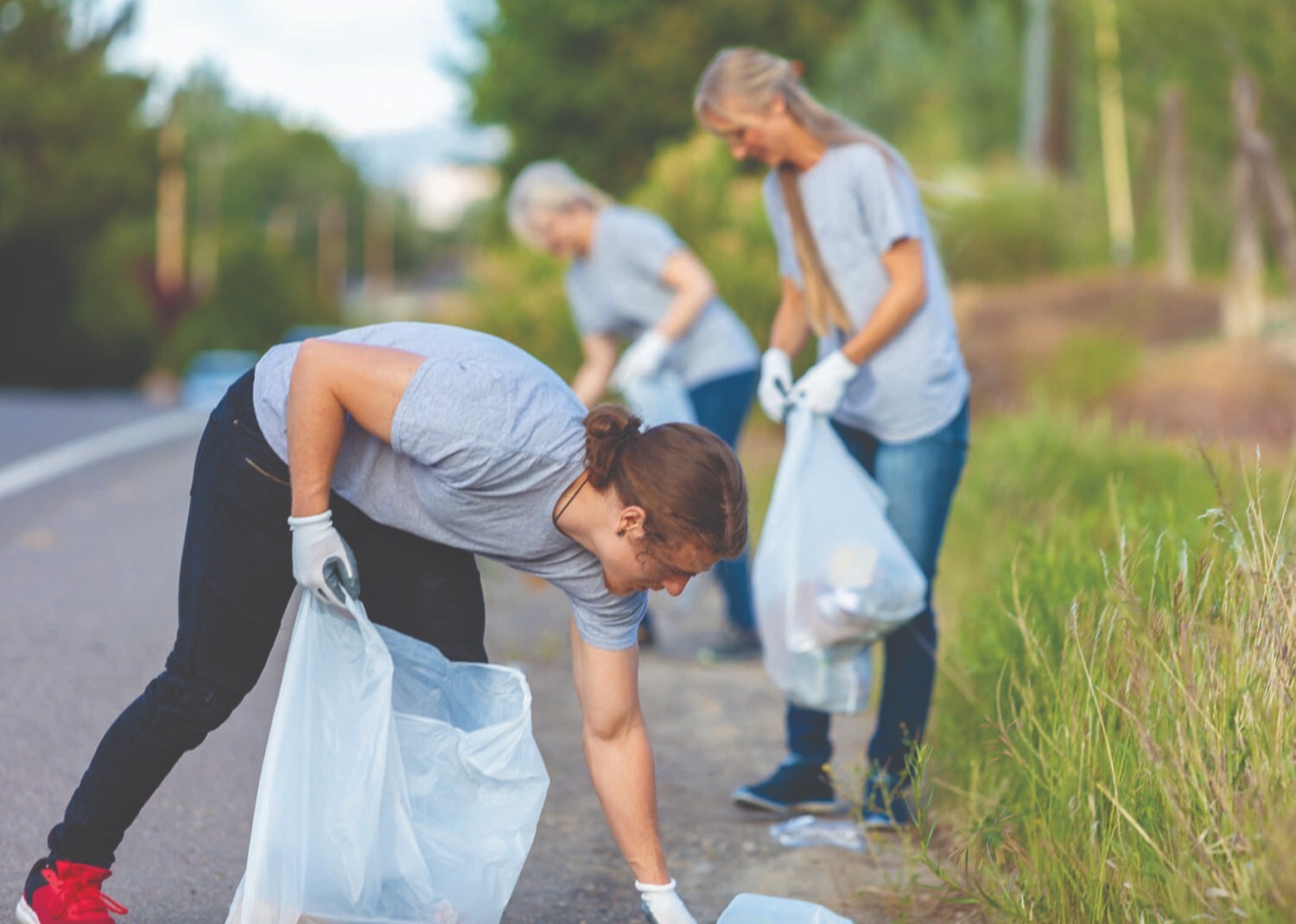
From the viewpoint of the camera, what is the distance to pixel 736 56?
3.90 metres

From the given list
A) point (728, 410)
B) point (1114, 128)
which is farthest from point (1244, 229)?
point (1114, 128)

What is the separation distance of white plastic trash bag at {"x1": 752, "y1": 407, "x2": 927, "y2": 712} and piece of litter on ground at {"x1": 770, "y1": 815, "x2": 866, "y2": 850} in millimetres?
275

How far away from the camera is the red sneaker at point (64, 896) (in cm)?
277

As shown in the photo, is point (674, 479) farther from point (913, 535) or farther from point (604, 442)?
point (913, 535)

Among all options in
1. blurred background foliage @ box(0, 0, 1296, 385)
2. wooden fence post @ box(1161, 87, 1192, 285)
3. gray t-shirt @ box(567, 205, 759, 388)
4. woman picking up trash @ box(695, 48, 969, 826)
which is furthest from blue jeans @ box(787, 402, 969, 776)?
wooden fence post @ box(1161, 87, 1192, 285)

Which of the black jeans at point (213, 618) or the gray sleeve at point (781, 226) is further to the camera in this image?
the gray sleeve at point (781, 226)

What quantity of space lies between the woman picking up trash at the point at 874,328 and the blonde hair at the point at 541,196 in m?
1.66

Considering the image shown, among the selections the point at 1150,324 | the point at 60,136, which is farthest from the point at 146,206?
the point at 1150,324

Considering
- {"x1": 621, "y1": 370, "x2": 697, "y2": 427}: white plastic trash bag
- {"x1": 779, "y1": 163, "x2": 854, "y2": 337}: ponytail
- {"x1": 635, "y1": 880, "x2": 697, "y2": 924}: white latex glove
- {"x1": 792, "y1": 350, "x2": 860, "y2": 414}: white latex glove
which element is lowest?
{"x1": 635, "y1": 880, "x2": 697, "y2": 924}: white latex glove

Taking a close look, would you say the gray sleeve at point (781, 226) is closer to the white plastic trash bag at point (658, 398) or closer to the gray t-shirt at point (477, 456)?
the gray t-shirt at point (477, 456)

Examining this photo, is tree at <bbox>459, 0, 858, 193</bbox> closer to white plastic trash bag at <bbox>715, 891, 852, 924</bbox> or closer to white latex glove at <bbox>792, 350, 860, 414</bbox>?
white latex glove at <bbox>792, 350, 860, 414</bbox>

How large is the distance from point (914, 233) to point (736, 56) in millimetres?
609

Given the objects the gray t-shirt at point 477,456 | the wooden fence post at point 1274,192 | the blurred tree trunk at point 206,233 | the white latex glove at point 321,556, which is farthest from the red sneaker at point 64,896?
the blurred tree trunk at point 206,233

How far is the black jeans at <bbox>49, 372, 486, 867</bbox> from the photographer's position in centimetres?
281
